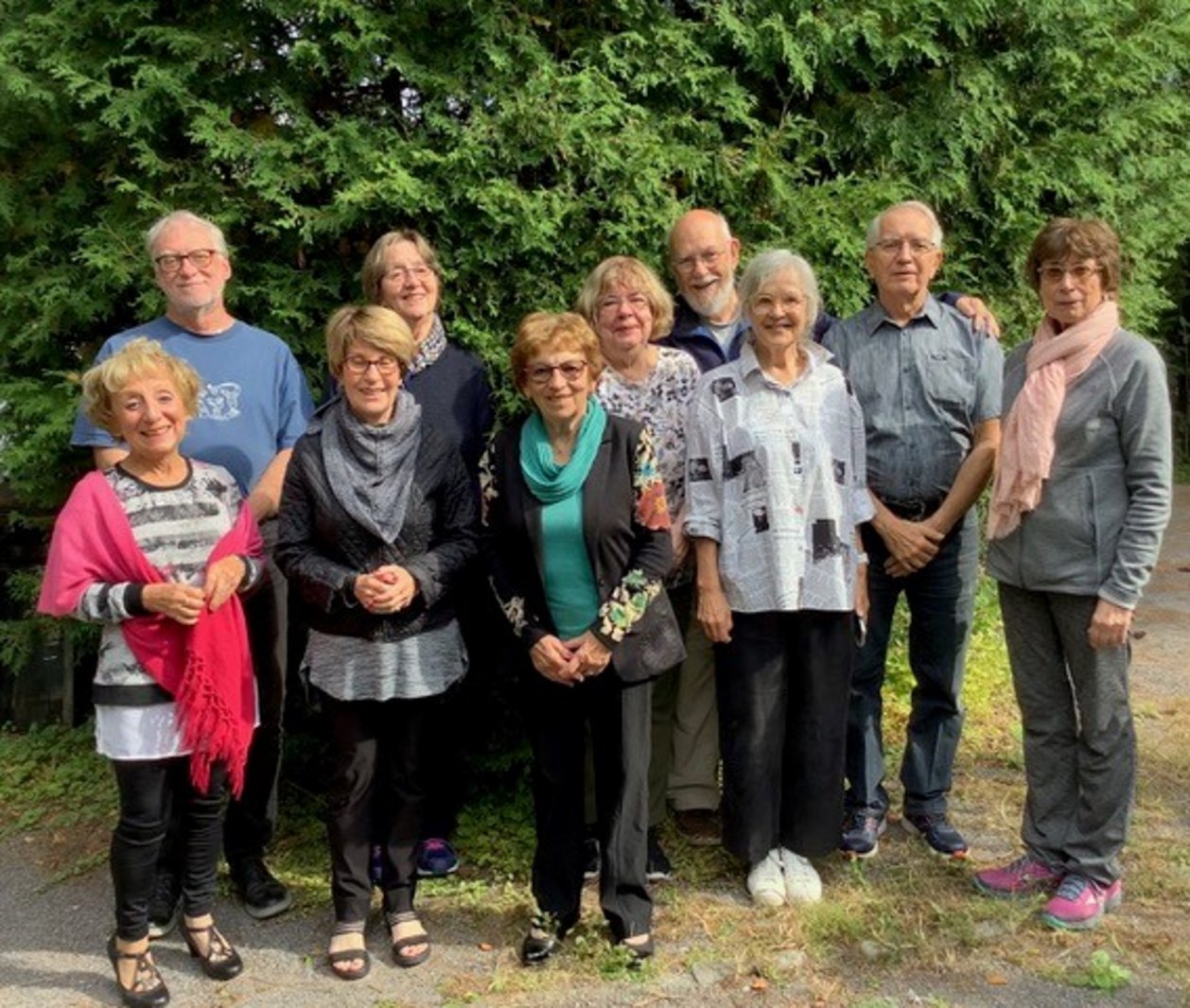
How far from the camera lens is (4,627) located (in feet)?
17.0

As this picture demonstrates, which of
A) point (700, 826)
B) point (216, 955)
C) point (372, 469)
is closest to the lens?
point (372, 469)

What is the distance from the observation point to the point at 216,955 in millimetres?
3479

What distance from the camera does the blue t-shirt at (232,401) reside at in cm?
363

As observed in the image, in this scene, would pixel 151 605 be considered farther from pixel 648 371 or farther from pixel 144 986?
pixel 648 371

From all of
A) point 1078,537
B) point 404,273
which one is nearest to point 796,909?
point 1078,537

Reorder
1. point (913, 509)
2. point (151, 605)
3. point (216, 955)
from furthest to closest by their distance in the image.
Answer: point (913, 509) < point (216, 955) < point (151, 605)

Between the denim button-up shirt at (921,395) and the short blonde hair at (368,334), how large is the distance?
60.6 inches

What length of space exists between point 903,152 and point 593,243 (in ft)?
4.72

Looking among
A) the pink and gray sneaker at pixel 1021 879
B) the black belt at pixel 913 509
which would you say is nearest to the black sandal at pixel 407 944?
the pink and gray sneaker at pixel 1021 879

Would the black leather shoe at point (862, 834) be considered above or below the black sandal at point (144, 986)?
above

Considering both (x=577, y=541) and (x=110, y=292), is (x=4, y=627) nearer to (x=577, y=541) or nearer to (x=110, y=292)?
(x=110, y=292)

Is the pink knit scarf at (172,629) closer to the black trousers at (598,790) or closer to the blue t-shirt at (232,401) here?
the blue t-shirt at (232,401)

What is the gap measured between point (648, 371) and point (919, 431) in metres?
0.96

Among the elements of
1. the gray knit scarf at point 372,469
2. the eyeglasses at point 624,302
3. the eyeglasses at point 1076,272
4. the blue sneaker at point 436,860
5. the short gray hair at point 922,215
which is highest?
the short gray hair at point 922,215
